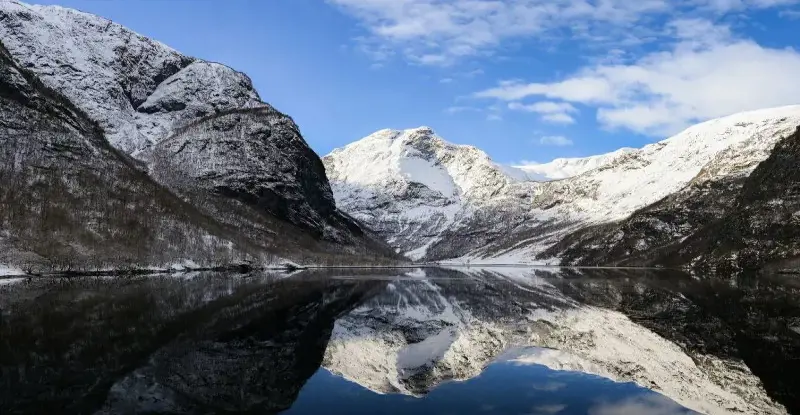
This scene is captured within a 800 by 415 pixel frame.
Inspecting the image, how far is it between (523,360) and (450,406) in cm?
1430

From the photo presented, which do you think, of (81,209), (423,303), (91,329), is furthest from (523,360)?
(81,209)

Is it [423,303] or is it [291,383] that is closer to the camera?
[291,383]

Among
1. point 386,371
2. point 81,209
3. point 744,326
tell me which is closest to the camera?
point 386,371

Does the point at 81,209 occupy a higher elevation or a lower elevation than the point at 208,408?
higher

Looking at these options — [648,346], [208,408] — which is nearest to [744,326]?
[648,346]

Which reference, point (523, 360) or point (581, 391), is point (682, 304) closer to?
point (523, 360)

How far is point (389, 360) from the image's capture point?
3894 centimetres

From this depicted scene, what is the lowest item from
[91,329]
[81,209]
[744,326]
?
[91,329]

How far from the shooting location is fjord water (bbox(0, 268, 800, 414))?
83.3ft

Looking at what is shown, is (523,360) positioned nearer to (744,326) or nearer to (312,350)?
(312,350)

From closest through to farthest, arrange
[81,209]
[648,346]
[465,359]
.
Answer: [465,359] < [648,346] < [81,209]

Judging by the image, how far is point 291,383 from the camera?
28719mm

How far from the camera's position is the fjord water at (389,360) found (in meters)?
25.4

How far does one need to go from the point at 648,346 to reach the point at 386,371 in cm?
2019
